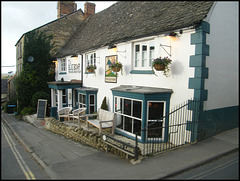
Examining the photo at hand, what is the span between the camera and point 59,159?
21.6 feet

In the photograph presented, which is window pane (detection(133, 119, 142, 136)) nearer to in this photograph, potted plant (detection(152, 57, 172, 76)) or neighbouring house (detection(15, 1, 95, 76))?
potted plant (detection(152, 57, 172, 76))

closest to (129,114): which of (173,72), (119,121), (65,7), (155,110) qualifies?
(119,121)

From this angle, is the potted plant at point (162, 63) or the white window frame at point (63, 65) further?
the white window frame at point (63, 65)

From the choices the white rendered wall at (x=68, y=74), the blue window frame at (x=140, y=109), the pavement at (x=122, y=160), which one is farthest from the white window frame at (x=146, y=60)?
the white rendered wall at (x=68, y=74)

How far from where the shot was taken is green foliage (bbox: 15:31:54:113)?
17688 mm

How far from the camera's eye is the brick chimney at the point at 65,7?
21.6 metres

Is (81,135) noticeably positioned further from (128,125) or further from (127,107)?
(127,107)

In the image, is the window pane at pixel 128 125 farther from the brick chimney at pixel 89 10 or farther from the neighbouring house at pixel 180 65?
the brick chimney at pixel 89 10

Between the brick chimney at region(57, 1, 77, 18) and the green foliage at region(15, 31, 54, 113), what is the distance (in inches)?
187

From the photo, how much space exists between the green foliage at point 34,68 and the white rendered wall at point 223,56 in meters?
15.2

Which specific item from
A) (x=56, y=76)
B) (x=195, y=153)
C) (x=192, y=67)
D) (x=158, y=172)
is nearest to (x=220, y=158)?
(x=195, y=153)

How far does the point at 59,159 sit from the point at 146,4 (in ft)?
32.1

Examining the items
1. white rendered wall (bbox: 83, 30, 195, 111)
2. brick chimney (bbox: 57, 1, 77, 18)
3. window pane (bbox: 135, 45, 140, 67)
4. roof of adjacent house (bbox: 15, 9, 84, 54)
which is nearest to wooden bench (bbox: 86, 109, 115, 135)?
white rendered wall (bbox: 83, 30, 195, 111)

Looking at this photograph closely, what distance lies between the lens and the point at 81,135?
8.83 metres
